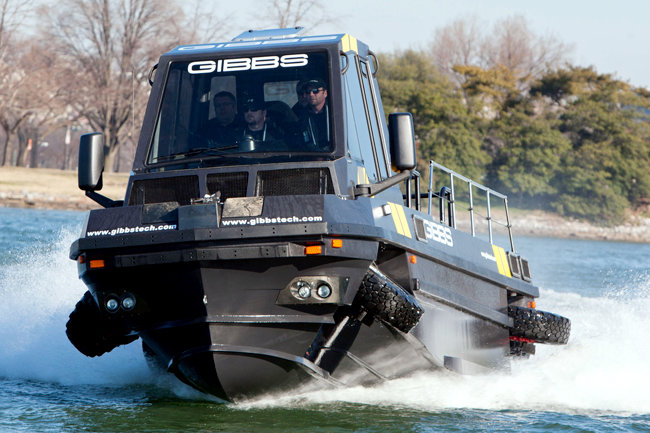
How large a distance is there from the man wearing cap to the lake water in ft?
6.10

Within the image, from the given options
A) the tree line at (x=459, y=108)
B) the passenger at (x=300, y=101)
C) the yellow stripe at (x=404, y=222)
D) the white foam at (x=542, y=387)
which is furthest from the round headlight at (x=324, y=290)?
the tree line at (x=459, y=108)

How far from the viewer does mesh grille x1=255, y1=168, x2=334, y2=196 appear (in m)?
6.44

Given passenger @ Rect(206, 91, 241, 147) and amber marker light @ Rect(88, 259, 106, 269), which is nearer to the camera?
amber marker light @ Rect(88, 259, 106, 269)

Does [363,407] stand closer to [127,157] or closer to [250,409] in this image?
[250,409]

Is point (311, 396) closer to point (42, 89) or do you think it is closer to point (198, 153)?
point (198, 153)

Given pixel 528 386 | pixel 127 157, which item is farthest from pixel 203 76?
pixel 127 157

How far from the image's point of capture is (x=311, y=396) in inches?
277

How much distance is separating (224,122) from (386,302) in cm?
182

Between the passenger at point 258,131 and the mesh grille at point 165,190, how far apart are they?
507 millimetres

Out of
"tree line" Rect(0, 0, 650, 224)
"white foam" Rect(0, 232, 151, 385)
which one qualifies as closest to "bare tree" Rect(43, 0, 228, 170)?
"tree line" Rect(0, 0, 650, 224)

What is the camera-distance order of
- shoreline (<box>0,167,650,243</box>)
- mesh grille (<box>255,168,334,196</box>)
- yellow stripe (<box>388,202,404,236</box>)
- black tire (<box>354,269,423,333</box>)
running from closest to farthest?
black tire (<box>354,269,423,333</box>) → mesh grille (<box>255,168,334,196</box>) → yellow stripe (<box>388,202,404,236</box>) → shoreline (<box>0,167,650,243</box>)

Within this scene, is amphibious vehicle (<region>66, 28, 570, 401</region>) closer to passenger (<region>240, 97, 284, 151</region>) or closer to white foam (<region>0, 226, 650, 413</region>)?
passenger (<region>240, 97, 284, 151</region>)

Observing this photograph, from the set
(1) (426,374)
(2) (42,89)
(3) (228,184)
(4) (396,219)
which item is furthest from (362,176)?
(2) (42,89)

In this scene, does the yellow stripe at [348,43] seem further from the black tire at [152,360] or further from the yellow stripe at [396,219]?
the black tire at [152,360]
